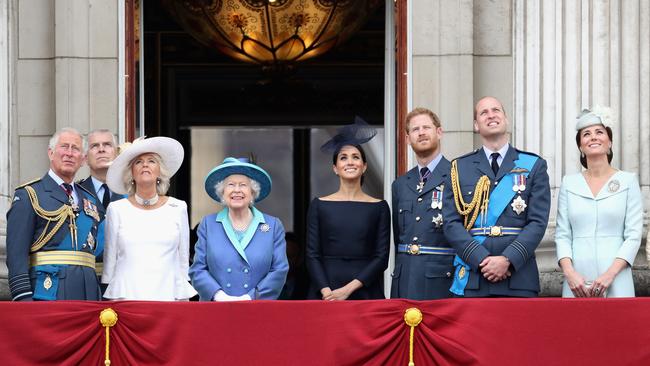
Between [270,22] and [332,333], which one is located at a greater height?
[270,22]

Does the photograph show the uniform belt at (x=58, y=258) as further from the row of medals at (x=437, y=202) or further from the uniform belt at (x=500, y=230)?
the uniform belt at (x=500, y=230)

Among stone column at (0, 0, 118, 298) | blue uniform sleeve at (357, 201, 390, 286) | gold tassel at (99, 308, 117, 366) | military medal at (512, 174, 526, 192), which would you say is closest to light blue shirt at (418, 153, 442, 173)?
blue uniform sleeve at (357, 201, 390, 286)

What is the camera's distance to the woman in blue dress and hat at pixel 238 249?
9.34 m

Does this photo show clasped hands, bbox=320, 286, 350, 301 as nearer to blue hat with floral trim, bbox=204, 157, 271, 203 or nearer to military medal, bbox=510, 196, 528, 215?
blue hat with floral trim, bbox=204, 157, 271, 203

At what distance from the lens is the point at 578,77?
450 inches

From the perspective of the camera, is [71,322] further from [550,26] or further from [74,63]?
[550,26]

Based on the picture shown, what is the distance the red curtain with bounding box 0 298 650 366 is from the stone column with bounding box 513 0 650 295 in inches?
116

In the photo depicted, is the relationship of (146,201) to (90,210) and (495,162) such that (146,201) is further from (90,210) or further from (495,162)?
(495,162)

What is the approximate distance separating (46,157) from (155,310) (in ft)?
10.9

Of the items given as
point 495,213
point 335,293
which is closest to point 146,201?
point 335,293

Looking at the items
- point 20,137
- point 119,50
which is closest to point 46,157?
point 20,137

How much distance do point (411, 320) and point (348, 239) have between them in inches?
61.6

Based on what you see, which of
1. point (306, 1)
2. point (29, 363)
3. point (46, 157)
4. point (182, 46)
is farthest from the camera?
point (182, 46)

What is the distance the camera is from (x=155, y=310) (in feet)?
27.8
